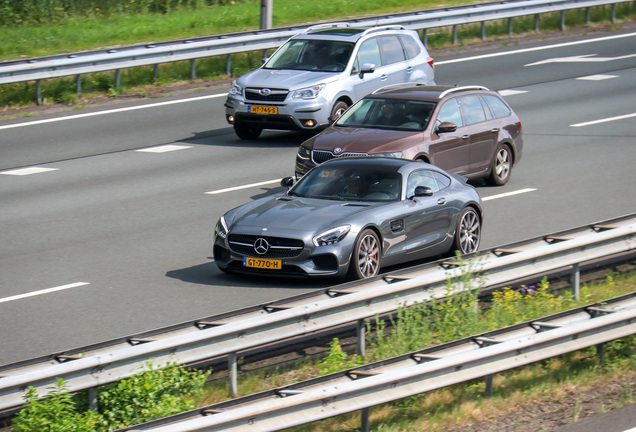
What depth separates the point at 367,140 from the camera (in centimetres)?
1642

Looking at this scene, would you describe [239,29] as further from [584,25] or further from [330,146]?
[330,146]

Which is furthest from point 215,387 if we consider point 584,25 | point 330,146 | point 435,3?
point 435,3

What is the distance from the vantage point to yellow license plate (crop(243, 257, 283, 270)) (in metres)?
12.0

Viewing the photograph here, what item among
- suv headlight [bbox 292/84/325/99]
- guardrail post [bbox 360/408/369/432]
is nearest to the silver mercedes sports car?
guardrail post [bbox 360/408/369/432]

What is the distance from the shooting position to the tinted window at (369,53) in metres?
21.6

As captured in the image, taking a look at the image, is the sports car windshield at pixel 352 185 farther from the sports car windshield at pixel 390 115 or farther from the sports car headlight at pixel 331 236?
the sports car windshield at pixel 390 115

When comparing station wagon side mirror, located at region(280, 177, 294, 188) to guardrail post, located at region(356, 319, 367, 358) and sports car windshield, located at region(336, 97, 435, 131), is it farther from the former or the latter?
guardrail post, located at region(356, 319, 367, 358)

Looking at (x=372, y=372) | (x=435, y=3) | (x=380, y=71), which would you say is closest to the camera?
(x=372, y=372)

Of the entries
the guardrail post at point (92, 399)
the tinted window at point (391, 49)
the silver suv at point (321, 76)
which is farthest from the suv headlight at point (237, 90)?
the guardrail post at point (92, 399)

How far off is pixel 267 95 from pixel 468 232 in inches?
298

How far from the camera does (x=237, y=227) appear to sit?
12.4 metres

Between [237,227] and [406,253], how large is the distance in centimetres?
192

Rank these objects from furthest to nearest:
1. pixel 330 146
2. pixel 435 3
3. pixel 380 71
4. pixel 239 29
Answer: pixel 435 3 → pixel 239 29 → pixel 380 71 → pixel 330 146

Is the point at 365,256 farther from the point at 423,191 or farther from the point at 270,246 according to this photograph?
the point at 423,191
